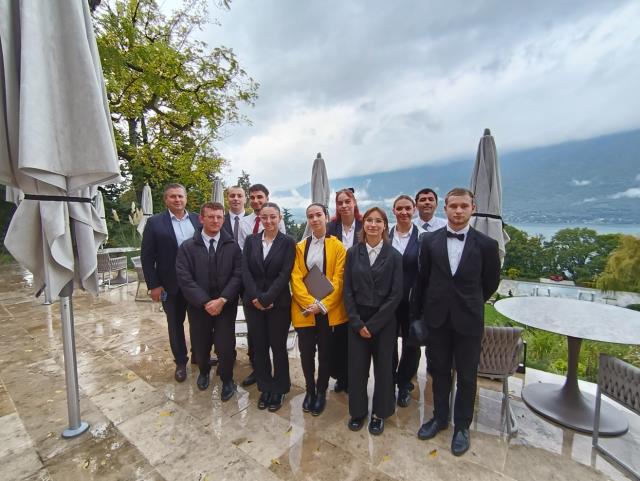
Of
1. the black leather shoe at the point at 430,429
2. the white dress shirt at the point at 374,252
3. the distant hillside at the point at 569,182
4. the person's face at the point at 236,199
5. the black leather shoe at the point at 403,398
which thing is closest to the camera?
→ the black leather shoe at the point at 430,429

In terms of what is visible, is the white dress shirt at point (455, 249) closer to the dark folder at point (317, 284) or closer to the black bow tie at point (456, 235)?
the black bow tie at point (456, 235)

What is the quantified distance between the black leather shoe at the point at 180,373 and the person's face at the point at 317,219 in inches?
79.3

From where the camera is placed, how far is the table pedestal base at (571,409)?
Answer: 2.40 metres

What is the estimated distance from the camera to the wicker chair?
7.89 feet

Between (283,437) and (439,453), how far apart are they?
1.10m

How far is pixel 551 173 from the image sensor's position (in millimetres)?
151125

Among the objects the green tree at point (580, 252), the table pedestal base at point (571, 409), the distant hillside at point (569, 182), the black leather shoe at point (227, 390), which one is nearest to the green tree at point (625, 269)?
the green tree at point (580, 252)

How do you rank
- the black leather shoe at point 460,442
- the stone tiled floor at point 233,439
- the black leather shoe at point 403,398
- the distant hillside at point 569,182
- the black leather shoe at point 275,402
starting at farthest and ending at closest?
1. the distant hillside at point 569,182
2. the black leather shoe at point 403,398
3. the black leather shoe at point 275,402
4. the black leather shoe at point 460,442
5. the stone tiled floor at point 233,439

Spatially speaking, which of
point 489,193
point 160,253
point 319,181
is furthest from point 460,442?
point 319,181

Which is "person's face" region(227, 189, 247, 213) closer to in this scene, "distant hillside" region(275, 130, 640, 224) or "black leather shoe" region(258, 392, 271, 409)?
"black leather shoe" region(258, 392, 271, 409)

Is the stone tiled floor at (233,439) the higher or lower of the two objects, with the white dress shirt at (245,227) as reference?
lower

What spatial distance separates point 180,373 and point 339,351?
5.42 feet

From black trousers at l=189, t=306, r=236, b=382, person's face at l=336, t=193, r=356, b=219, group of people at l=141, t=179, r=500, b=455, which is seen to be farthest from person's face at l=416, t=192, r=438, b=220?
black trousers at l=189, t=306, r=236, b=382

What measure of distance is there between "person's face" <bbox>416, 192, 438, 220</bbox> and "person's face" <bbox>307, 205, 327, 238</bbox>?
3.92 ft
